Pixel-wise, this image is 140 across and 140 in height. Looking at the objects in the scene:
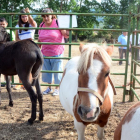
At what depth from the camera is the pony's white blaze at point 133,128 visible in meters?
0.99

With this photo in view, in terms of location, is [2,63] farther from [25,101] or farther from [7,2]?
[7,2]

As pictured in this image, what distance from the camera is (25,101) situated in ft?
13.2

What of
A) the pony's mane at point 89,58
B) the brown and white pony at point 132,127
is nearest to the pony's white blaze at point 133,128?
the brown and white pony at point 132,127

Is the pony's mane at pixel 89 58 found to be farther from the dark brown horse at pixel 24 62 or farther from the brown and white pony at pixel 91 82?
the dark brown horse at pixel 24 62

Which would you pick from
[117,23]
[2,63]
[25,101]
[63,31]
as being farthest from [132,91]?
[117,23]

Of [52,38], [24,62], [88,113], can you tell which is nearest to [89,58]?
[88,113]

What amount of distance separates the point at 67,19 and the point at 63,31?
0.89ft

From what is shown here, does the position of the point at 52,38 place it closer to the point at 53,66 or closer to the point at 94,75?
the point at 53,66

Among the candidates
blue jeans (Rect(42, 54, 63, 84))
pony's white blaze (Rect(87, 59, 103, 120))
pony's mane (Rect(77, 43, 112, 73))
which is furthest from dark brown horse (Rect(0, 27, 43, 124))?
pony's white blaze (Rect(87, 59, 103, 120))

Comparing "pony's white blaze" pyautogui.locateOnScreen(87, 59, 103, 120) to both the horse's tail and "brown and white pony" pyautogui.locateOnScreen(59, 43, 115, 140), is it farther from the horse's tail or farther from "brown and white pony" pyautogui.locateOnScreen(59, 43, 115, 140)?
the horse's tail

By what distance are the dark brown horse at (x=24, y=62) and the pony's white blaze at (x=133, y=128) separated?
6.45 feet

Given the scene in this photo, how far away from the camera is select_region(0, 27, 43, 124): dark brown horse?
2.80 meters

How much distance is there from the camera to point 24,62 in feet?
9.15

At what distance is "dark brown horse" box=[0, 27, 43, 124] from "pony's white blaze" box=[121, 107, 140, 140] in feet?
6.45
